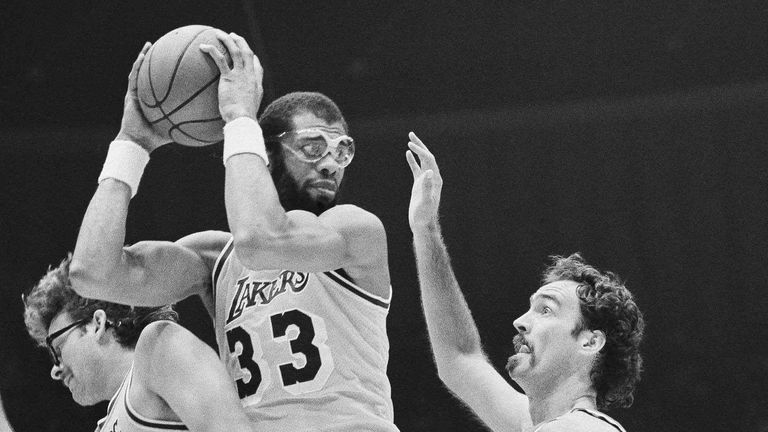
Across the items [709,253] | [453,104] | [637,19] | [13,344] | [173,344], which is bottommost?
[13,344]

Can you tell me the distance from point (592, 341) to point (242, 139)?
1.42 meters

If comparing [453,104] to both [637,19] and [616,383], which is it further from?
[616,383]

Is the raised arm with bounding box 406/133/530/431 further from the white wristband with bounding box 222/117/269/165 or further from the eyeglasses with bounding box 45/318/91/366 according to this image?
the eyeglasses with bounding box 45/318/91/366

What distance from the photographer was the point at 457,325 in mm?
3691

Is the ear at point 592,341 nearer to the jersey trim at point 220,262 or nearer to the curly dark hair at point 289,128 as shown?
the curly dark hair at point 289,128

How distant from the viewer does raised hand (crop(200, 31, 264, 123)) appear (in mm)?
2635

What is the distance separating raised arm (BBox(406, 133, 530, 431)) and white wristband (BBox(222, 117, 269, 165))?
0.98m

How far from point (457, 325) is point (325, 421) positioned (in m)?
1.18

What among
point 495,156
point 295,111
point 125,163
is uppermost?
point 495,156

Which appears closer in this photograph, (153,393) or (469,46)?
→ (153,393)

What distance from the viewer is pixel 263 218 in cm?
251

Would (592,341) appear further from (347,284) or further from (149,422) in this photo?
(149,422)

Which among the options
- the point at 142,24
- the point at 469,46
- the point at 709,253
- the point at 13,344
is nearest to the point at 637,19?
the point at 469,46

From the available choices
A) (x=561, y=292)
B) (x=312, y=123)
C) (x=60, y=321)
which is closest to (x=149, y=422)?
(x=60, y=321)
